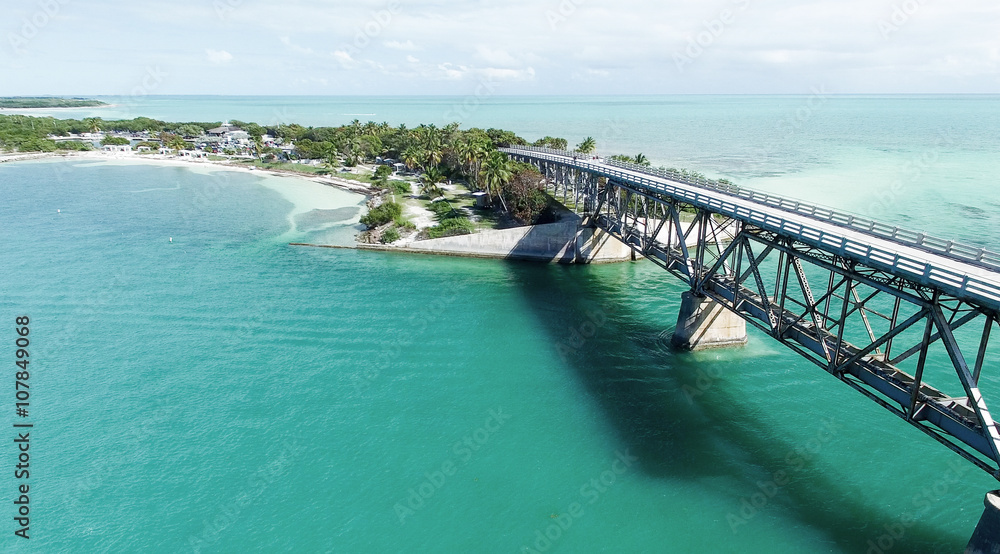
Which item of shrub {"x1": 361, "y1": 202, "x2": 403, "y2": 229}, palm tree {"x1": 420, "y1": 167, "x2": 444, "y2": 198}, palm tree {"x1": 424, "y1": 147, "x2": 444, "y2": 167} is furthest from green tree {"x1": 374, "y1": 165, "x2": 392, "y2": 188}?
shrub {"x1": 361, "y1": 202, "x2": 403, "y2": 229}

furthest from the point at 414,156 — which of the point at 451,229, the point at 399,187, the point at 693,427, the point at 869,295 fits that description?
the point at 869,295

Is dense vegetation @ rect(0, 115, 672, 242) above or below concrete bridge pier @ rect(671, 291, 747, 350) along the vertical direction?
above

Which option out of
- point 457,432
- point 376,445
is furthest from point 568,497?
point 376,445

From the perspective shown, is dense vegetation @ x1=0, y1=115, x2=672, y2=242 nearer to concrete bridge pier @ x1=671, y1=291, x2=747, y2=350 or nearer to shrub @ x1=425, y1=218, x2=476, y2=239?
shrub @ x1=425, y1=218, x2=476, y2=239

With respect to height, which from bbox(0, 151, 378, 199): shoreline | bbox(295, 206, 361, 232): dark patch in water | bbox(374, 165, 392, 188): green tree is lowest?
bbox(295, 206, 361, 232): dark patch in water

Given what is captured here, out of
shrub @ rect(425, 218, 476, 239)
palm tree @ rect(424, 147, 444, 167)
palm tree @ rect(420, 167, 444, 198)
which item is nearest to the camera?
shrub @ rect(425, 218, 476, 239)

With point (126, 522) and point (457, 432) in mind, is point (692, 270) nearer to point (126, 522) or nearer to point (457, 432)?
point (457, 432)
